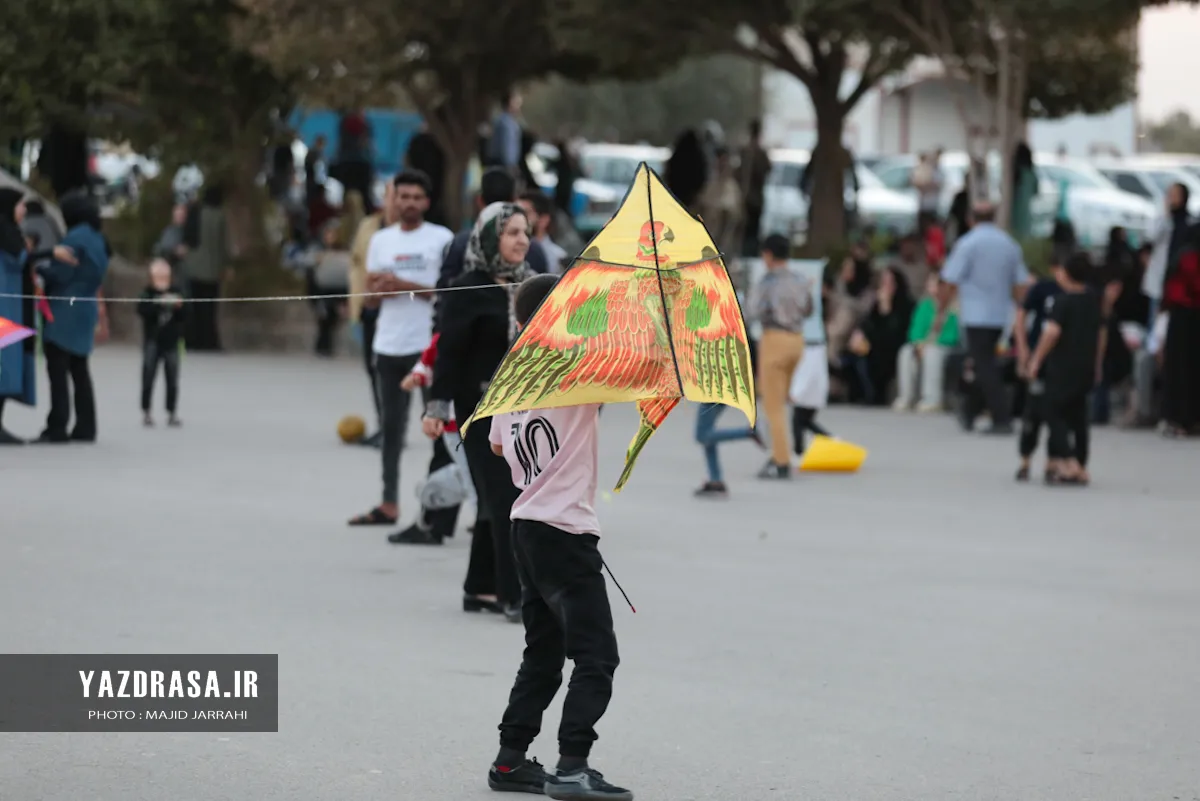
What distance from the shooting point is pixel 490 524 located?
8.70 meters

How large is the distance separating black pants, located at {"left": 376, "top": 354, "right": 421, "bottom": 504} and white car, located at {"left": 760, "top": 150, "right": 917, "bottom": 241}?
2160 centimetres

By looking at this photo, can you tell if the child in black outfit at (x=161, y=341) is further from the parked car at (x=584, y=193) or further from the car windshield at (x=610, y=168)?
the car windshield at (x=610, y=168)

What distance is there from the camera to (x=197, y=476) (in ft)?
43.9

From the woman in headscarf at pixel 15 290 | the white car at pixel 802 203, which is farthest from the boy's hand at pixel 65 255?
the white car at pixel 802 203

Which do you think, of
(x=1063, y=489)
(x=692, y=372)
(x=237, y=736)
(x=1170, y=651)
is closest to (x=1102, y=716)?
(x=1170, y=651)

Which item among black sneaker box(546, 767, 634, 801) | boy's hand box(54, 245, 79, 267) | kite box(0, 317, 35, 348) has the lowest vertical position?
black sneaker box(546, 767, 634, 801)

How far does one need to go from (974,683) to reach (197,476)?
22.9 ft

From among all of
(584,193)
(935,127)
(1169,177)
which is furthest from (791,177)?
(935,127)

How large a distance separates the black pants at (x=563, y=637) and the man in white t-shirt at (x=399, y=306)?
513cm

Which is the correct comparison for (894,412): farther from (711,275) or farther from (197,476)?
(711,275)

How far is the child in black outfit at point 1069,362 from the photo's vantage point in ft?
46.8

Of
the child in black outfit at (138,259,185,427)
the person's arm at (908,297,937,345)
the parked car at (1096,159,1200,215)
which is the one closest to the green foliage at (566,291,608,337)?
the child in black outfit at (138,259,185,427)

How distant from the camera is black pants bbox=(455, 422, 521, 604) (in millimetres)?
8164

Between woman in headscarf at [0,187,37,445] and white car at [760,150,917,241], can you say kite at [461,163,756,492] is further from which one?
white car at [760,150,917,241]
